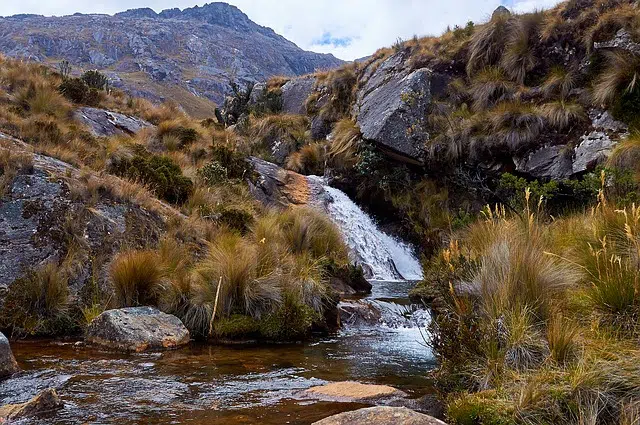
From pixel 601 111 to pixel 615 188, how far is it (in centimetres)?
396

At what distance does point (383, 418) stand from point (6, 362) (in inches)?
134

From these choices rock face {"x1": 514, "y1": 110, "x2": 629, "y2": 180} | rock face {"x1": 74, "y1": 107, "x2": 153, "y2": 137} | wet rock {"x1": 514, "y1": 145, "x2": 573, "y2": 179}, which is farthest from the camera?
rock face {"x1": 74, "y1": 107, "x2": 153, "y2": 137}

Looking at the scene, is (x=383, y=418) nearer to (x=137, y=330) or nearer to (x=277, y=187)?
(x=137, y=330)

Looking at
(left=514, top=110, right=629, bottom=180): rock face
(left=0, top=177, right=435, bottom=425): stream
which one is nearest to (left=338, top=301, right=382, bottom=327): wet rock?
(left=0, top=177, right=435, bottom=425): stream

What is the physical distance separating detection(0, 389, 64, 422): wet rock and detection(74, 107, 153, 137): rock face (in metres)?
10.4

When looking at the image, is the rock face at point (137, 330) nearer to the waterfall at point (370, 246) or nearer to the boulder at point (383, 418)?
the boulder at point (383, 418)

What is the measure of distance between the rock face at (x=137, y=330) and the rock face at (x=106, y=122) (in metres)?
8.32

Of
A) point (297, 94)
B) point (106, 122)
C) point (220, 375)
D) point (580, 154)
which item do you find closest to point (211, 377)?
point (220, 375)

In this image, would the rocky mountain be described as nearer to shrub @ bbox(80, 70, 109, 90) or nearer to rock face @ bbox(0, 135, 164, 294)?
shrub @ bbox(80, 70, 109, 90)

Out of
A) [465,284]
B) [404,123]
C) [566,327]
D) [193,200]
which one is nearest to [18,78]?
[193,200]

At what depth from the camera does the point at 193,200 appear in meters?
10.2

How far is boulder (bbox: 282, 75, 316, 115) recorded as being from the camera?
2252 centimetres

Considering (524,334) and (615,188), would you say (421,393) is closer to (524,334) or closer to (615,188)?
(524,334)

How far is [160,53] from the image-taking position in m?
127
